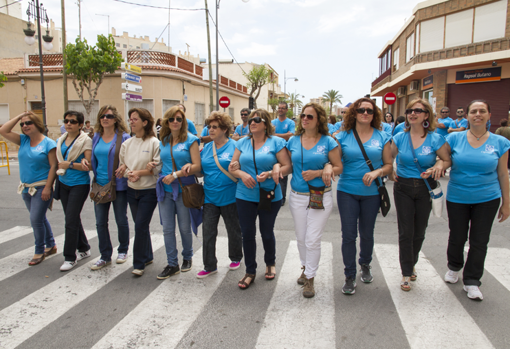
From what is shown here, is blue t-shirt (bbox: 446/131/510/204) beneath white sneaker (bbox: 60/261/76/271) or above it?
above

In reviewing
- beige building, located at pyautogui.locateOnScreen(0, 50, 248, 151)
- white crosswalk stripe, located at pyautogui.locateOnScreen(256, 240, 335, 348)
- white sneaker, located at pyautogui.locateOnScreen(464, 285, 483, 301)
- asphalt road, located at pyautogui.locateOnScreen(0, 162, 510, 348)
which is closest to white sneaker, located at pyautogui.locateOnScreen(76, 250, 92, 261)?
asphalt road, located at pyautogui.locateOnScreen(0, 162, 510, 348)

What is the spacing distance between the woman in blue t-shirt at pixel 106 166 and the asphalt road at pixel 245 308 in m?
0.39

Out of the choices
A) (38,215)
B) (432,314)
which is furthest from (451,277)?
(38,215)

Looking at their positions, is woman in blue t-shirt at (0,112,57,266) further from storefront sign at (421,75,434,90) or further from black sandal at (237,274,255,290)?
storefront sign at (421,75,434,90)

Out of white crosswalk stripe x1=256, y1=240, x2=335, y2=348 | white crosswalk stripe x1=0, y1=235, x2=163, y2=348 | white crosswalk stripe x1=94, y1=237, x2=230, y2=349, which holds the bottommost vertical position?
white crosswalk stripe x1=0, y1=235, x2=163, y2=348

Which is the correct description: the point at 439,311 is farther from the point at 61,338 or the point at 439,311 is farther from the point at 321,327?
the point at 61,338

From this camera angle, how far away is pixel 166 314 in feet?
11.2

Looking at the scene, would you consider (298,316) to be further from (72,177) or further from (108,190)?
(72,177)

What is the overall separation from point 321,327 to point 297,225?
110cm

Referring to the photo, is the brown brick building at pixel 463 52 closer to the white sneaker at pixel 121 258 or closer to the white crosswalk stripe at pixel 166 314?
the white crosswalk stripe at pixel 166 314

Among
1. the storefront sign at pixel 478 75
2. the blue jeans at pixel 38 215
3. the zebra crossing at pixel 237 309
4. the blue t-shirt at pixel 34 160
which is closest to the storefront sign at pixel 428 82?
the storefront sign at pixel 478 75

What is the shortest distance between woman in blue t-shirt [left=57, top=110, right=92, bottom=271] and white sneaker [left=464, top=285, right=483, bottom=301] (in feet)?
14.9

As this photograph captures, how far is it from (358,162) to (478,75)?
2099 centimetres

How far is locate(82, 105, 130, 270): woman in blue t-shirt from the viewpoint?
4473 millimetres
